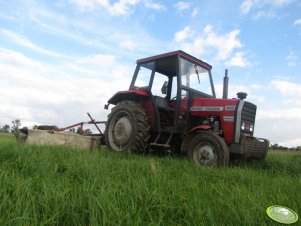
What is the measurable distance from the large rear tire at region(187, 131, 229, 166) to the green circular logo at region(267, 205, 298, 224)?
10.7 feet

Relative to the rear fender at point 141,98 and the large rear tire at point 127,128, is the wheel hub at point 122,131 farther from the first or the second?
the rear fender at point 141,98

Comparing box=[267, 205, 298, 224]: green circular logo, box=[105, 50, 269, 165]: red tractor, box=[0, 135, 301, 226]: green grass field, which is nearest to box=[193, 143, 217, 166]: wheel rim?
box=[105, 50, 269, 165]: red tractor

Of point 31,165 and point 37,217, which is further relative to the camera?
point 31,165

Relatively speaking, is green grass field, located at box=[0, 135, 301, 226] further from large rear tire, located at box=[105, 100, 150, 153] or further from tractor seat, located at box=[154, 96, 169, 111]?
tractor seat, located at box=[154, 96, 169, 111]

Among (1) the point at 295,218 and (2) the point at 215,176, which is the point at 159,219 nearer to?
(1) the point at 295,218

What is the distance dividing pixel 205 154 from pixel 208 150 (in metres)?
0.08

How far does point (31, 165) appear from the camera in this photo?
4.16 metres

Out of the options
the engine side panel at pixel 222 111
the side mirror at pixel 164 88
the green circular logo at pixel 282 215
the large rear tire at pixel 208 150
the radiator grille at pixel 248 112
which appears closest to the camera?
the green circular logo at pixel 282 215

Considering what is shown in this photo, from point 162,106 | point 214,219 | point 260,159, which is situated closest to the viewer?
point 214,219

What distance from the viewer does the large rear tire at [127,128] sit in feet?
23.3

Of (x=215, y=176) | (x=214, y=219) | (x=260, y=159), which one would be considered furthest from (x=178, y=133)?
(x=214, y=219)

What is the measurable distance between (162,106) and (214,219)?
191 inches

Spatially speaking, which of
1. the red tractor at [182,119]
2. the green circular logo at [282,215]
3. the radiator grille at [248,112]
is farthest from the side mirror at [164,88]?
the green circular logo at [282,215]

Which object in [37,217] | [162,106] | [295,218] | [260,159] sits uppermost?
[162,106]
